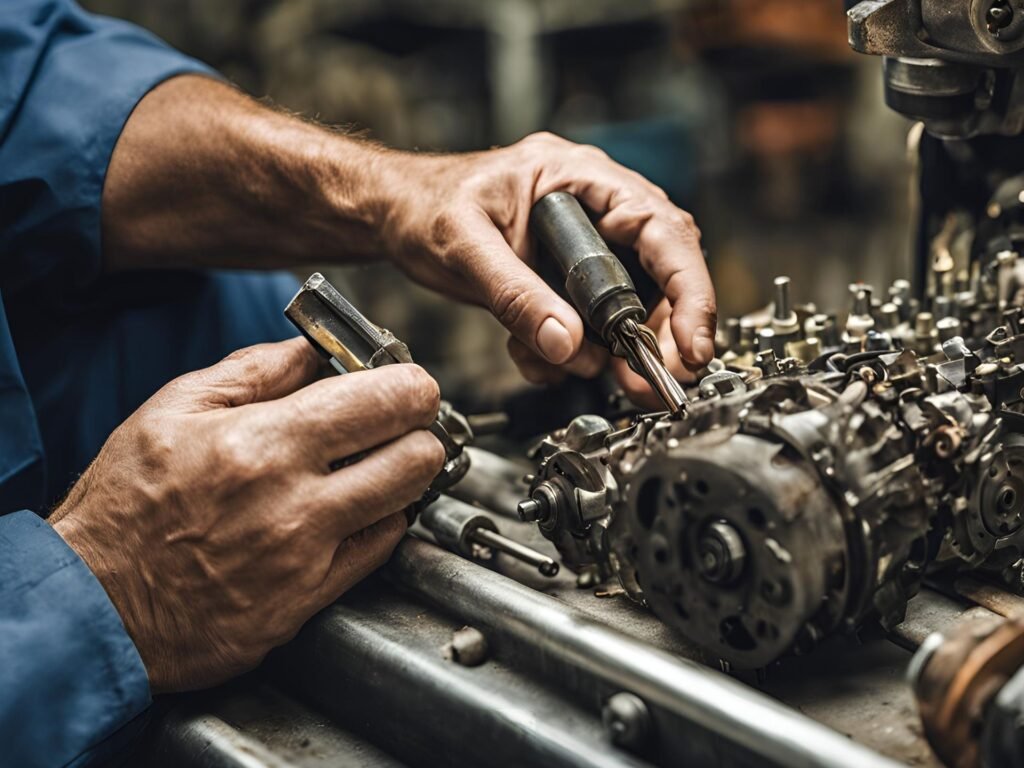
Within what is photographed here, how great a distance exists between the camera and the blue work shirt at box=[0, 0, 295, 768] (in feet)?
4.22

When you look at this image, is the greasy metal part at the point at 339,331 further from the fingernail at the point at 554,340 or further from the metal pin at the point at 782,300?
the metal pin at the point at 782,300

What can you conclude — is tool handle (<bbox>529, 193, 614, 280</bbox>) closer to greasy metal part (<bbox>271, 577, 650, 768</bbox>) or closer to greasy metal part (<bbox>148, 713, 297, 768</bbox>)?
greasy metal part (<bbox>271, 577, 650, 768</bbox>)

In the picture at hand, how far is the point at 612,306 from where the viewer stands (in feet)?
3.40

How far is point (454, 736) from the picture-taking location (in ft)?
2.62

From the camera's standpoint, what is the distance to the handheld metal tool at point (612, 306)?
1.01 metres

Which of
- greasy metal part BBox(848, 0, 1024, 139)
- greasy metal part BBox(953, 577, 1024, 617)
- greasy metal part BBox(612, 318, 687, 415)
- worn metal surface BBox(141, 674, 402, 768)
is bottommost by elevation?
worn metal surface BBox(141, 674, 402, 768)

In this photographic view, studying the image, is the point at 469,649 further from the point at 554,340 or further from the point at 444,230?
the point at 444,230

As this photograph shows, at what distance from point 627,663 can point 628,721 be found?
0.04 m

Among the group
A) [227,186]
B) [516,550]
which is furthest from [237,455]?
[227,186]

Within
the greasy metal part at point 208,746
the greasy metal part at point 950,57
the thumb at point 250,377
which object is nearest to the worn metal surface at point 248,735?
the greasy metal part at point 208,746

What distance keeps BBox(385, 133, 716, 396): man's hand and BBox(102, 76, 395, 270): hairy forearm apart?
0.33 feet

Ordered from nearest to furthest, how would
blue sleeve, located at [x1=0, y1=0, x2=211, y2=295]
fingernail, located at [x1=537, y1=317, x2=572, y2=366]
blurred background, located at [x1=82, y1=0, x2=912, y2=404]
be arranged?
fingernail, located at [x1=537, y1=317, x2=572, y2=366] → blue sleeve, located at [x1=0, y1=0, x2=211, y2=295] → blurred background, located at [x1=82, y1=0, x2=912, y2=404]

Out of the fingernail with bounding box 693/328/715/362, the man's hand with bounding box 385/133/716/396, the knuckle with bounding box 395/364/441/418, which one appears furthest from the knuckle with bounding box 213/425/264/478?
the fingernail with bounding box 693/328/715/362

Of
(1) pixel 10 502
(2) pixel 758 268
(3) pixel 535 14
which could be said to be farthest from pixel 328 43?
(1) pixel 10 502
